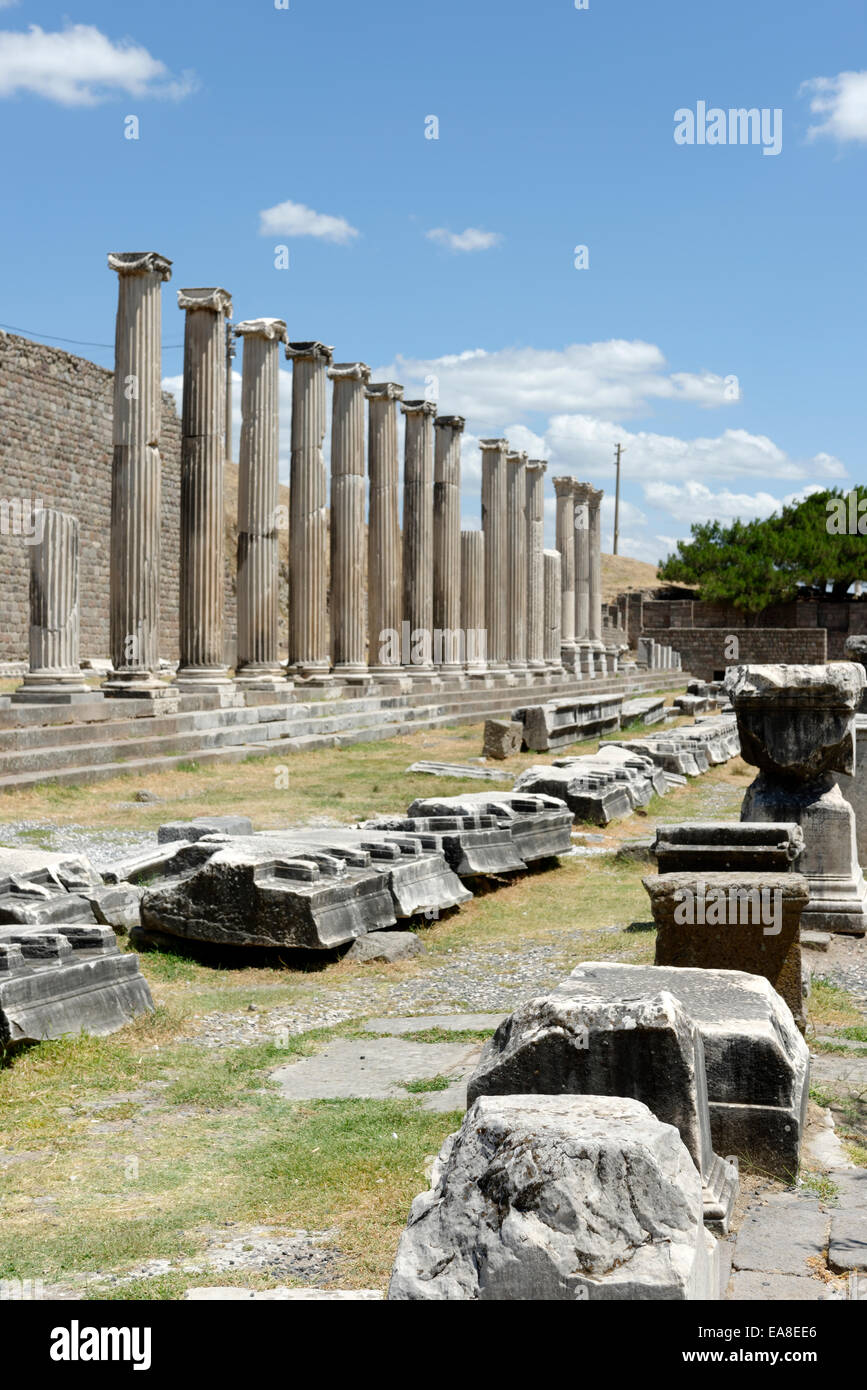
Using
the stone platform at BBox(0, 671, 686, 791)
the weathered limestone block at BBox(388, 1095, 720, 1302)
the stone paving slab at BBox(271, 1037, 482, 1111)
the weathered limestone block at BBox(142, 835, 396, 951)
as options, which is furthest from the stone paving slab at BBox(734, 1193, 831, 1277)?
the stone platform at BBox(0, 671, 686, 791)

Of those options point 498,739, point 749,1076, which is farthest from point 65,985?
point 498,739

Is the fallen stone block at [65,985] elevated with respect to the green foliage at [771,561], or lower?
lower

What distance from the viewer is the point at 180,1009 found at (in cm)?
620

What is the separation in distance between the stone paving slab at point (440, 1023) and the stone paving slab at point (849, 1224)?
6.82 feet

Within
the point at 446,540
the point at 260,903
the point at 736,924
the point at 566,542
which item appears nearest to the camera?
the point at 736,924

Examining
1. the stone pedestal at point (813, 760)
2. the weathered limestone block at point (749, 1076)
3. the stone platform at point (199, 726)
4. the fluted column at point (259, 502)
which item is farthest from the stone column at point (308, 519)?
the weathered limestone block at point (749, 1076)

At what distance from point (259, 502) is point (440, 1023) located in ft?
51.0

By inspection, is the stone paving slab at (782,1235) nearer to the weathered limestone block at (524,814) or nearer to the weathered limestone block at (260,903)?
the weathered limestone block at (260,903)

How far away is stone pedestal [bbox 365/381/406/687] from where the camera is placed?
2597cm

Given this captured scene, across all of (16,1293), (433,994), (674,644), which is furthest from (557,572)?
(16,1293)

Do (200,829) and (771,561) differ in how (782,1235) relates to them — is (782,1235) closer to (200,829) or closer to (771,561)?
(200,829)

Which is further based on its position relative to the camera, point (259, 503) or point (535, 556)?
point (535, 556)

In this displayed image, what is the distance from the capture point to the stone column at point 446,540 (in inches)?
1163

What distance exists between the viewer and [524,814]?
32.4ft
